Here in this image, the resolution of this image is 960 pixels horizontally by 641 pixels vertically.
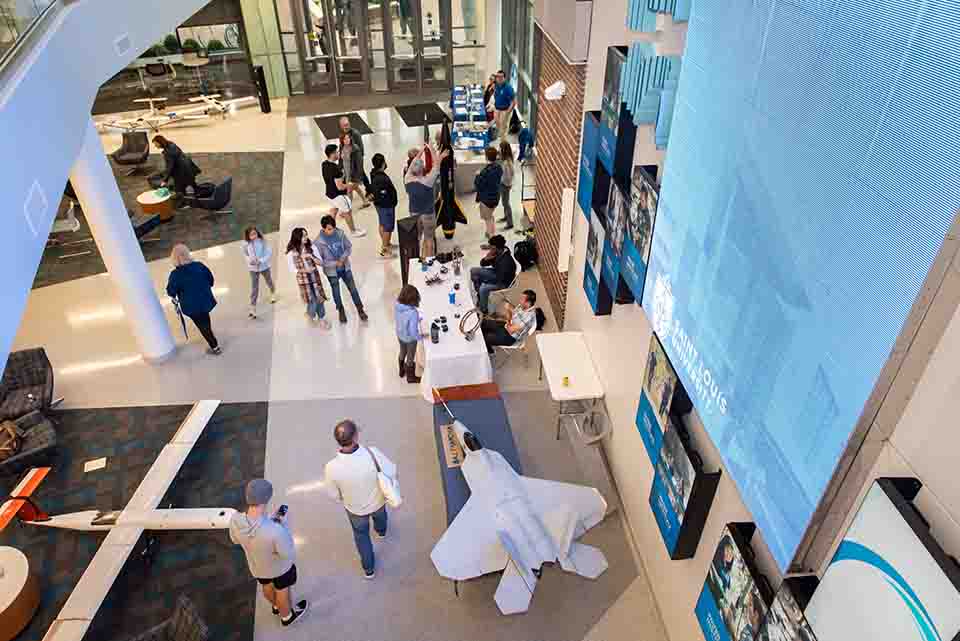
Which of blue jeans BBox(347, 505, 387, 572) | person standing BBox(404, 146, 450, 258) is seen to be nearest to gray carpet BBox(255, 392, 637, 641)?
blue jeans BBox(347, 505, 387, 572)

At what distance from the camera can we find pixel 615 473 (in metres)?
6.25

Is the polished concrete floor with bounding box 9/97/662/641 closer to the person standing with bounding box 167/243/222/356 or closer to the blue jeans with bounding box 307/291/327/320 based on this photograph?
the blue jeans with bounding box 307/291/327/320

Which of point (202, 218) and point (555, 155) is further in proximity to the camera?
point (202, 218)

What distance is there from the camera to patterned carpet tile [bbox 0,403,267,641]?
5.40m

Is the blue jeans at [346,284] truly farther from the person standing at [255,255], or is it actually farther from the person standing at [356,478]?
the person standing at [356,478]

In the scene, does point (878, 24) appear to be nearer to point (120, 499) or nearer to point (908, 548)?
point (908, 548)

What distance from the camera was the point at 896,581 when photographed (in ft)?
7.41

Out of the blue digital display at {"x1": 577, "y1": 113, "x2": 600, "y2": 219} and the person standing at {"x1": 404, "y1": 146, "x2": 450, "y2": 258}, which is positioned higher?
the blue digital display at {"x1": 577, "y1": 113, "x2": 600, "y2": 219}

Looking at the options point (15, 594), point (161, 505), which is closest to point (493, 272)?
point (161, 505)

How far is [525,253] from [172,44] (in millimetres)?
11103

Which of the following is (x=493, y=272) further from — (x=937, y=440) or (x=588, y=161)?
(x=937, y=440)

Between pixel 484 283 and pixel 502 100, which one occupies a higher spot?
pixel 502 100

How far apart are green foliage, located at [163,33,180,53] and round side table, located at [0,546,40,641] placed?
1322 centimetres

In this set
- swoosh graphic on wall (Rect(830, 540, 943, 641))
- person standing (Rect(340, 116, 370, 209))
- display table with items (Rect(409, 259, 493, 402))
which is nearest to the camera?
swoosh graphic on wall (Rect(830, 540, 943, 641))
